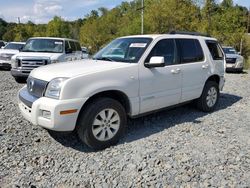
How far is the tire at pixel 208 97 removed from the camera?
6.92 m

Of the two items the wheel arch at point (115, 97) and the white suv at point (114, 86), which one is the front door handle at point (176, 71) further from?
the wheel arch at point (115, 97)

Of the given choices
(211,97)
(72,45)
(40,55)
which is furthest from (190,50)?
(72,45)

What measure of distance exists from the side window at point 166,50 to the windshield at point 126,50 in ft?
0.60

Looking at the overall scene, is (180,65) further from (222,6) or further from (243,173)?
(222,6)

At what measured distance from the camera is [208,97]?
7.09 m

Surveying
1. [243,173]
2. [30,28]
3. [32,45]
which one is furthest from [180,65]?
[30,28]

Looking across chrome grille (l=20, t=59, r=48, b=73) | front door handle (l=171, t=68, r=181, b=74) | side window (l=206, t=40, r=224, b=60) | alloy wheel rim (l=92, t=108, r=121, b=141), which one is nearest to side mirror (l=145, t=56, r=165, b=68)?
front door handle (l=171, t=68, r=181, b=74)

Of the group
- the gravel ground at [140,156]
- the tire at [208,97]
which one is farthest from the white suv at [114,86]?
the gravel ground at [140,156]

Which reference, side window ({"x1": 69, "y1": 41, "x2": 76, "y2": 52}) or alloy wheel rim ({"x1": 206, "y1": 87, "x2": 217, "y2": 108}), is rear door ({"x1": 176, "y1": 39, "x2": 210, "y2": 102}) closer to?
alloy wheel rim ({"x1": 206, "y1": 87, "x2": 217, "y2": 108})

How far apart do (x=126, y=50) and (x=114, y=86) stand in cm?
111

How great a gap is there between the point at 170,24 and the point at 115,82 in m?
23.7

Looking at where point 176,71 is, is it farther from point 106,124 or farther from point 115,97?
point 106,124

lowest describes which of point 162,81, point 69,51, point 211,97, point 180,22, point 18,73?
point 211,97

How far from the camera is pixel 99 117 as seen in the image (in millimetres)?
4684
